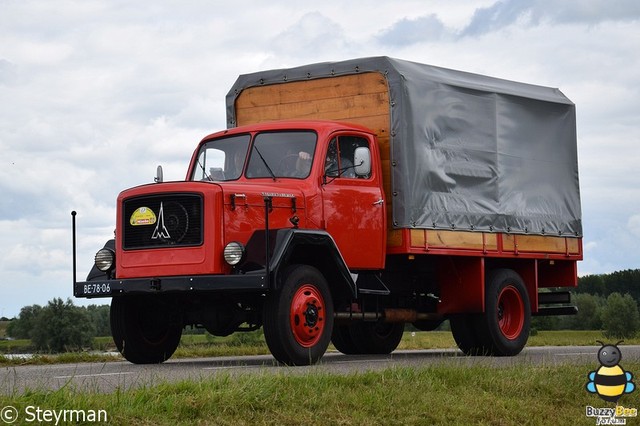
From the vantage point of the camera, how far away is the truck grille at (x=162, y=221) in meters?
14.3

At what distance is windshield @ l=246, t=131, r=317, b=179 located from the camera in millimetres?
15609

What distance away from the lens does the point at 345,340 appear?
1975 centimetres

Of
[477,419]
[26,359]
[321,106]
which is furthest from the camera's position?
[321,106]

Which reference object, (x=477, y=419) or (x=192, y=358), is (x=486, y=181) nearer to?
(x=192, y=358)

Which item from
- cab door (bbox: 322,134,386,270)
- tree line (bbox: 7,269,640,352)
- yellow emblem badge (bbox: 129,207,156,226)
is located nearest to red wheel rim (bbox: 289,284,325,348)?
cab door (bbox: 322,134,386,270)

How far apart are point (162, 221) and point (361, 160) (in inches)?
116

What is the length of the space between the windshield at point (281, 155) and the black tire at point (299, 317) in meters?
1.76

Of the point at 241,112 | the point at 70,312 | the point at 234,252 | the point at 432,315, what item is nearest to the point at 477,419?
the point at 234,252

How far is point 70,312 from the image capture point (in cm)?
7212

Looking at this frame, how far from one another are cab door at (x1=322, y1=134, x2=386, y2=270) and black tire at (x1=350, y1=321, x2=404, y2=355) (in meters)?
3.40

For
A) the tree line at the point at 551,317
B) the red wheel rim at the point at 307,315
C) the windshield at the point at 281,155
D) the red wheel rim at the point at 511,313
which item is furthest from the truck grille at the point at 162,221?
the tree line at the point at 551,317

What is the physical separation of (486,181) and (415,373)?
25.4 feet

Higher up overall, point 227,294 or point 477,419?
Answer: point 227,294

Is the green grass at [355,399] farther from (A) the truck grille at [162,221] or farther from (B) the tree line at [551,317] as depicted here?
(B) the tree line at [551,317]
